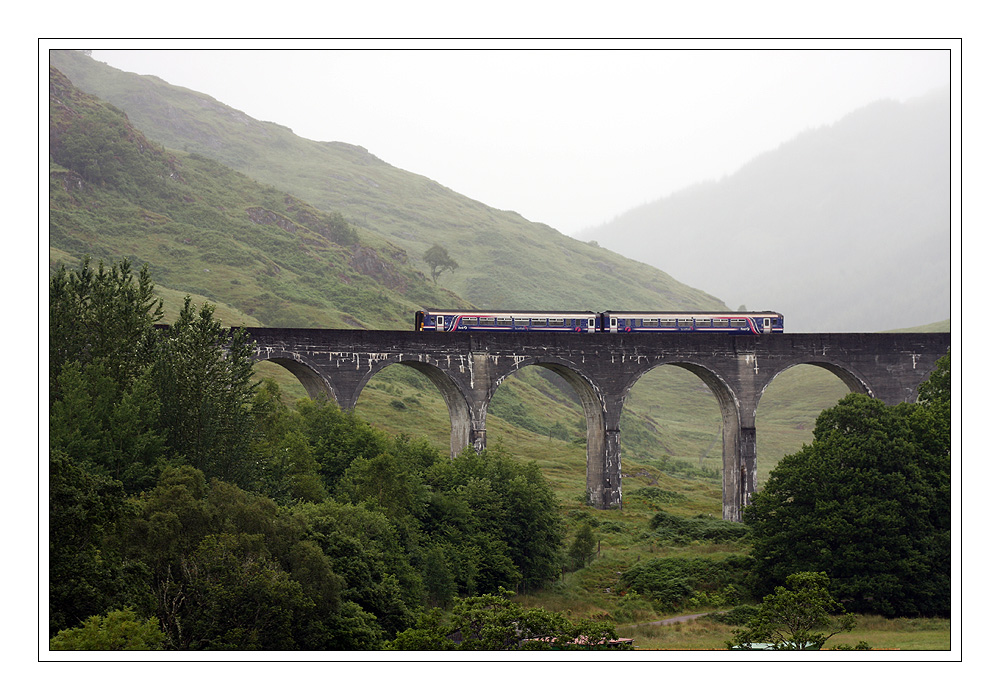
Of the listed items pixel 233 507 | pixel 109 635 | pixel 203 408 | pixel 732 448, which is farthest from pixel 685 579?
pixel 109 635

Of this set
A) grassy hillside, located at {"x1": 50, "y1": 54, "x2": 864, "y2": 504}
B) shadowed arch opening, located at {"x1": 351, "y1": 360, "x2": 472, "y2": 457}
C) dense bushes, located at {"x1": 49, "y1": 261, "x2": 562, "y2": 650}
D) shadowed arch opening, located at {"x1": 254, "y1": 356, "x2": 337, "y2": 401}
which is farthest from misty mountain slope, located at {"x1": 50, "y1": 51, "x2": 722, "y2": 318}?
dense bushes, located at {"x1": 49, "y1": 261, "x2": 562, "y2": 650}

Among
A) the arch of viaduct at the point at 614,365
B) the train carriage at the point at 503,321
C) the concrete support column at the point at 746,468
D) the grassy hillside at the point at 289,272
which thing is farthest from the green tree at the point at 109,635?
the grassy hillside at the point at 289,272

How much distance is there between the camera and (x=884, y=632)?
2883 cm

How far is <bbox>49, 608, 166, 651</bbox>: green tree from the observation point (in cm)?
1739

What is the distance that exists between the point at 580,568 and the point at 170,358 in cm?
2220

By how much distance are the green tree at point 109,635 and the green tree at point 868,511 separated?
79.8 feet

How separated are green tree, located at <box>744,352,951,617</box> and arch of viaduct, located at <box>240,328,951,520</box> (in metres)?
12.4

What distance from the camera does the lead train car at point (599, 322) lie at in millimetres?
48812

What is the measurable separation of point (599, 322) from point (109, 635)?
36.2 m

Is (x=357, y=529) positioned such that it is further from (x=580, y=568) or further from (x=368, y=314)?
(x=368, y=314)

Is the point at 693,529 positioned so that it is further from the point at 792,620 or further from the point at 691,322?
the point at 792,620

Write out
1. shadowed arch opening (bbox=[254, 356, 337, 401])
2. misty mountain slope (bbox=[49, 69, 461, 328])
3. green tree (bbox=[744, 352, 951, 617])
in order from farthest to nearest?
misty mountain slope (bbox=[49, 69, 461, 328]) → shadowed arch opening (bbox=[254, 356, 337, 401]) → green tree (bbox=[744, 352, 951, 617])

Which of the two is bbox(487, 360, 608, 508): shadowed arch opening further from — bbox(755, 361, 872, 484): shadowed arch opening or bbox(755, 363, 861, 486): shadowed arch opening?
bbox(755, 363, 861, 486): shadowed arch opening
